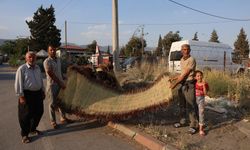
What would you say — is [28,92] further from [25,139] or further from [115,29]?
[115,29]

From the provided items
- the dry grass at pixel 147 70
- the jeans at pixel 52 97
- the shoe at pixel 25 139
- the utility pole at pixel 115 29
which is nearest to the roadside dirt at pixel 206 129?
the jeans at pixel 52 97

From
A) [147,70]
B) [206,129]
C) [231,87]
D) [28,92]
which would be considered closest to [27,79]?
[28,92]

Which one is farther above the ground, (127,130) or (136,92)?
(136,92)

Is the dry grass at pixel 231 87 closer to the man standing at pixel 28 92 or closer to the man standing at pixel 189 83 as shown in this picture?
the man standing at pixel 189 83

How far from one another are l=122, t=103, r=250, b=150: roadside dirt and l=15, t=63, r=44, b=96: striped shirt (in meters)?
2.28

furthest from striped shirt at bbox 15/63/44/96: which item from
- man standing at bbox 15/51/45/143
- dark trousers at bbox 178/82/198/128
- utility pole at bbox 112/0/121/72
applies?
utility pole at bbox 112/0/121/72

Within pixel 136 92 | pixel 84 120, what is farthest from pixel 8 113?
pixel 136 92

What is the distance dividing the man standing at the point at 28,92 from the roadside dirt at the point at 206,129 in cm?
216

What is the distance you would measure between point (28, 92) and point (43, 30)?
5882 cm

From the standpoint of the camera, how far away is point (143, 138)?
684 centimetres

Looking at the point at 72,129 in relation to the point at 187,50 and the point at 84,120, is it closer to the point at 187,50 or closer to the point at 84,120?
the point at 84,120

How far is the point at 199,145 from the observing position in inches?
246

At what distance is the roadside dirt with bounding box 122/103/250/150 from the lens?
6.29 metres

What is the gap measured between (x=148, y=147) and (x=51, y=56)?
325 cm
